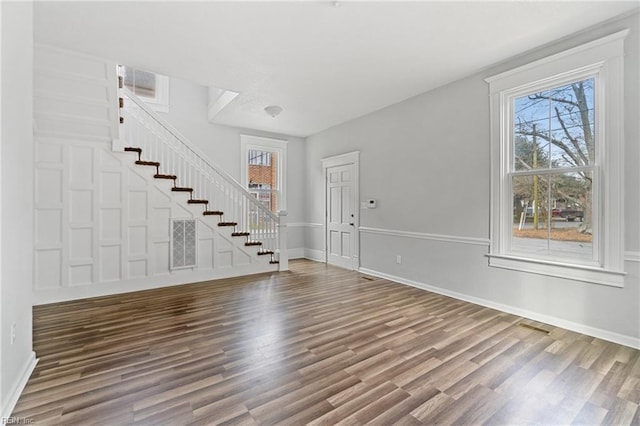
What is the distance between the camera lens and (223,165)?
6090mm

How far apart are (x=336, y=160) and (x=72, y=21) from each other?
14.2 feet

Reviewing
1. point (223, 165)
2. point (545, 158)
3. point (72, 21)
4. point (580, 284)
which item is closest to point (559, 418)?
point (580, 284)

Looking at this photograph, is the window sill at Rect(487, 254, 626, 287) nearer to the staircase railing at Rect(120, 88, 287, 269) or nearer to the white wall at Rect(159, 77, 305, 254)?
the staircase railing at Rect(120, 88, 287, 269)

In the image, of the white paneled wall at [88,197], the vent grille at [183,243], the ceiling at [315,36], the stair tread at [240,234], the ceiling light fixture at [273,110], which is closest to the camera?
the ceiling at [315,36]

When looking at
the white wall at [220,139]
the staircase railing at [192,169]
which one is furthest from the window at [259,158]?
the staircase railing at [192,169]

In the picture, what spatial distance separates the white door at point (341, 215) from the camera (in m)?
5.72

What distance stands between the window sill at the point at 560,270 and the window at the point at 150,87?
5979 millimetres

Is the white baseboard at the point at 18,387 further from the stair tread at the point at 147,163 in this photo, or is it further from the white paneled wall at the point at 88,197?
the stair tread at the point at 147,163

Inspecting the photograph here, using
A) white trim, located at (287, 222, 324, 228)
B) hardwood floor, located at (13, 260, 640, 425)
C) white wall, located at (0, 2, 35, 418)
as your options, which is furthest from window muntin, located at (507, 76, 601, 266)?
white wall, located at (0, 2, 35, 418)

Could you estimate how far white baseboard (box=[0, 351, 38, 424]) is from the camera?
1.65 meters

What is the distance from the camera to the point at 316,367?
220 centimetres

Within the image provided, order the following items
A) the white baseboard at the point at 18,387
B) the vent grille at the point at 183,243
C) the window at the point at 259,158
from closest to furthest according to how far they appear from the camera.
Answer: the white baseboard at the point at 18,387, the vent grille at the point at 183,243, the window at the point at 259,158

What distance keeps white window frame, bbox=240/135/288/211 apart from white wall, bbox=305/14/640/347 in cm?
155

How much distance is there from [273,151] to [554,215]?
5.28m
